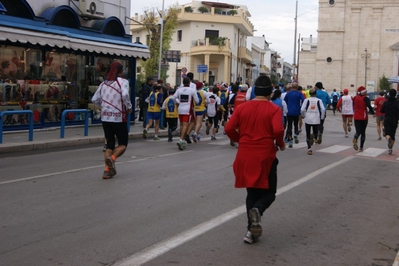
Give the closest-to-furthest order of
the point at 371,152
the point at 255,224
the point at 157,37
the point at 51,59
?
1. the point at 255,224
2. the point at 371,152
3. the point at 51,59
4. the point at 157,37

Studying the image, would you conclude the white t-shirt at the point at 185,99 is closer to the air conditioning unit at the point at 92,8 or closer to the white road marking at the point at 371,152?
the white road marking at the point at 371,152

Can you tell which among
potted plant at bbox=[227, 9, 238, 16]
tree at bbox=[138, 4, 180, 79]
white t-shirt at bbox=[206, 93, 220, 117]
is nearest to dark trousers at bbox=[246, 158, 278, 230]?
white t-shirt at bbox=[206, 93, 220, 117]

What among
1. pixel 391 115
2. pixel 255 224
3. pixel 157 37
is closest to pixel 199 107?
pixel 391 115

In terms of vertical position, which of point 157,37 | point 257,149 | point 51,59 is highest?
point 157,37

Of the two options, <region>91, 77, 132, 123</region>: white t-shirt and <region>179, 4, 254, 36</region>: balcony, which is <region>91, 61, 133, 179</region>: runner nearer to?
<region>91, 77, 132, 123</region>: white t-shirt

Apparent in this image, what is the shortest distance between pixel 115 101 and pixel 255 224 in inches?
185

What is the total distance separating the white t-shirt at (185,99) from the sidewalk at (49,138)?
3.19m

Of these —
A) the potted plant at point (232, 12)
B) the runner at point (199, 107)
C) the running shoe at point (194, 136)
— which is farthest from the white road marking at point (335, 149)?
the potted plant at point (232, 12)

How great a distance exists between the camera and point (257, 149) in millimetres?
5945

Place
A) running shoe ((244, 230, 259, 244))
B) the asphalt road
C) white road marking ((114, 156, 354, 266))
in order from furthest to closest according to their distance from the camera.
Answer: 1. running shoe ((244, 230, 259, 244))
2. the asphalt road
3. white road marking ((114, 156, 354, 266))

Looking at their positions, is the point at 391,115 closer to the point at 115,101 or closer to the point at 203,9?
the point at 115,101

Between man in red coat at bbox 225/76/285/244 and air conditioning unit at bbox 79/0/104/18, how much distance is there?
15131mm

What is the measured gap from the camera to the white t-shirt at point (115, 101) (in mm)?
9727

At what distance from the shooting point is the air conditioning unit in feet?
65.4
